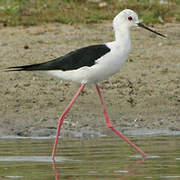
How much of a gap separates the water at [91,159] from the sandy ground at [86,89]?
0.67 metres

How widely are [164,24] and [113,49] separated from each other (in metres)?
5.28

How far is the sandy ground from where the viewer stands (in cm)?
902

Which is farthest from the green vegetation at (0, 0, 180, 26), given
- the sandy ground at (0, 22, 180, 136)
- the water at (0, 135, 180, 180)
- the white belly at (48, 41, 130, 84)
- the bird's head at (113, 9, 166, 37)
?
the white belly at (48, 41, 130, 84)

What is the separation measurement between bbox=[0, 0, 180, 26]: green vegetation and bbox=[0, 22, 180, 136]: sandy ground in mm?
430

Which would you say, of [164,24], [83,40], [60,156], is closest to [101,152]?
[60,156]

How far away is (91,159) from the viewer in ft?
22.5

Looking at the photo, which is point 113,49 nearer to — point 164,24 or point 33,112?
point 33,112

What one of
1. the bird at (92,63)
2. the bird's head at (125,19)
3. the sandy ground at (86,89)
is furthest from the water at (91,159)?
the bird's head at (125,19)

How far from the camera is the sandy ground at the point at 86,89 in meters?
9.02

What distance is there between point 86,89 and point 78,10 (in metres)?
3.45

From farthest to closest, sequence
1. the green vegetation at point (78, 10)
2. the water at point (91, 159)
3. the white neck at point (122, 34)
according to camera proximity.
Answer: the green vegetation at point (78, 10), the white neck at point (122, 34), the water at point (91, 159)

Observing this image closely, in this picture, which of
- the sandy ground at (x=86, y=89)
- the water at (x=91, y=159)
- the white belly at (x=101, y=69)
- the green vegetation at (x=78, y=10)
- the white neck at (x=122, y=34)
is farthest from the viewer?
the green vegetation at (x=78, y=10)

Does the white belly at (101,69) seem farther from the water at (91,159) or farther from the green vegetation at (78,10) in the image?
the green vegetation at (78,10)

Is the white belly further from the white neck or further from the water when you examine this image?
the water
